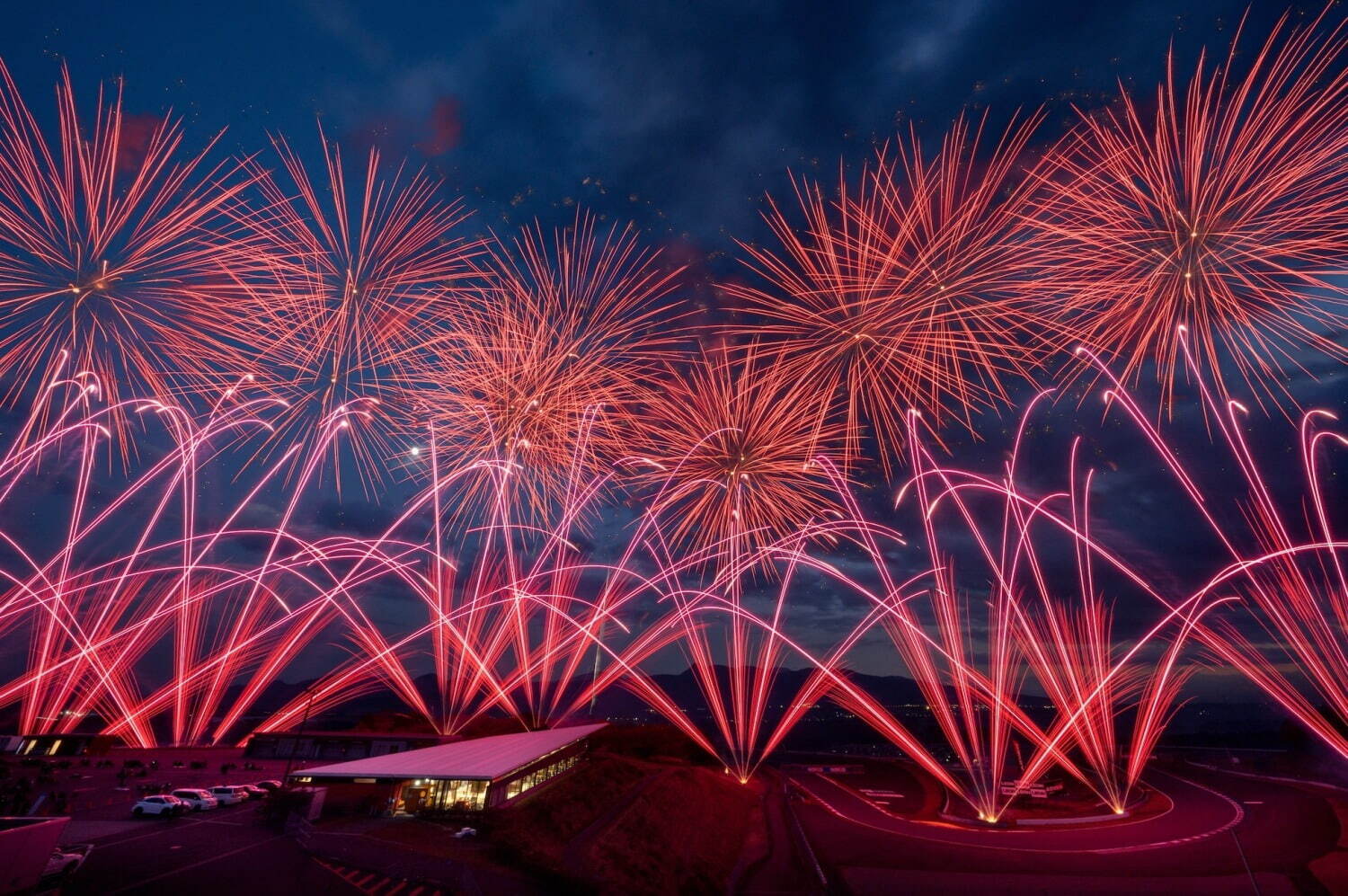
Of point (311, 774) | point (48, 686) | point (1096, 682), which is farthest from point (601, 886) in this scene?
point (48, 686)

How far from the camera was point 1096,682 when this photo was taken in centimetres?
3222

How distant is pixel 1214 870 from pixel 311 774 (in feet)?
113

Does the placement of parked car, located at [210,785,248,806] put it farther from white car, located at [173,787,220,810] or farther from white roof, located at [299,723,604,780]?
white roof, located at [299,723,604,780]

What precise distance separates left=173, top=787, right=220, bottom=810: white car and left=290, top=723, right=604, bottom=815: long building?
397cm

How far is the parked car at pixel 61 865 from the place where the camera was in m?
15.7

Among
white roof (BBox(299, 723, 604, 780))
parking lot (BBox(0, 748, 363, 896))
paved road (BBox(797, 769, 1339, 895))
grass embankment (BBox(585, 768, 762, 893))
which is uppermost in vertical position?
white roof (BBox(299, 723, 604, 780))

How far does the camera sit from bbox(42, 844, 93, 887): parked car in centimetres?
1568

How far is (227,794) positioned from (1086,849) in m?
37.4

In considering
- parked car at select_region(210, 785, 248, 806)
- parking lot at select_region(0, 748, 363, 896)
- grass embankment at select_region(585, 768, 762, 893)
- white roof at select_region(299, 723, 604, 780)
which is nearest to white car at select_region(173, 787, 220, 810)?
parking lot at select_region(0, 748, 363, 896)

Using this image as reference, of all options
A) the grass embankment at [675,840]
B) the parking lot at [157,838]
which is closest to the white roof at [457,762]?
the parking lot at [157,838]

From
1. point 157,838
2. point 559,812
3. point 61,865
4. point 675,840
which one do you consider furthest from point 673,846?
point 61,865

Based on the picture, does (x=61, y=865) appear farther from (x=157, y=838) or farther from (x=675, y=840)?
(x=675, y=840)

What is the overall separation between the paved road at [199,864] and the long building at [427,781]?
10.7 feet

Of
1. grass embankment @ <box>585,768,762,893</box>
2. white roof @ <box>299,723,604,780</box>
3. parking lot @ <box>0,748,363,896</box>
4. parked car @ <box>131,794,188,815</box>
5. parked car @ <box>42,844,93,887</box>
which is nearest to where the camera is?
parked car @ <box>42,844,93,887</box>
